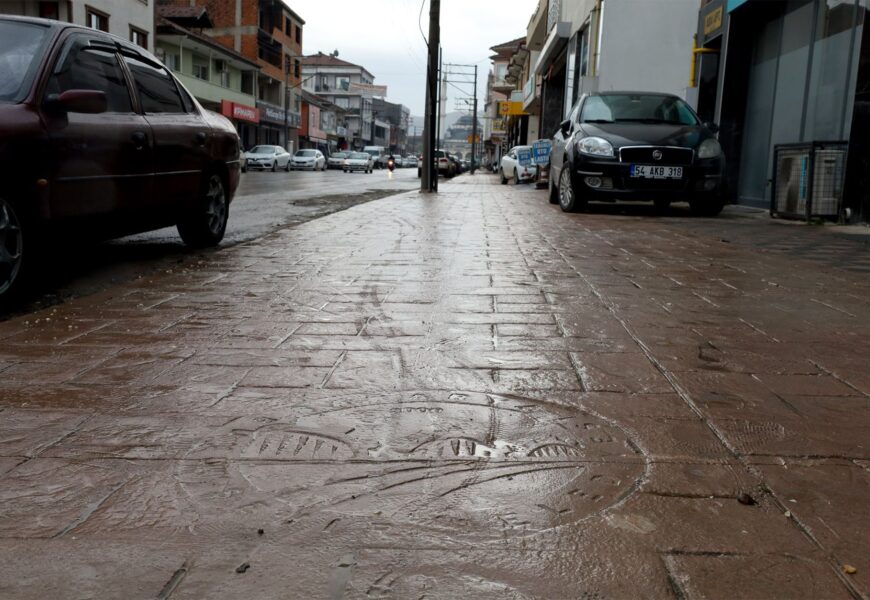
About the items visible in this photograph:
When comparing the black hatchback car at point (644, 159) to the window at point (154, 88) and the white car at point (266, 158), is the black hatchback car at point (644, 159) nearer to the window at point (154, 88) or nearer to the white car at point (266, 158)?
the window at point (154, 88)

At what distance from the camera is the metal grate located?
33.6ft

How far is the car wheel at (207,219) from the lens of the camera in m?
6.89

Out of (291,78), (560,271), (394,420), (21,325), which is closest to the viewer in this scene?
(394,420)

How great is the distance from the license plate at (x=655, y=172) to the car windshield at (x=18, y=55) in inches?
300

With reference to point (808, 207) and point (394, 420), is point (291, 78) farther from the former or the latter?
point (394, 420)

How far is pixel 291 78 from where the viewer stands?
223 feet

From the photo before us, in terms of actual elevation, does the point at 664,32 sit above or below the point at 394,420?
above

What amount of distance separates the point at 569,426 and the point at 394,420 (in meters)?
0.55

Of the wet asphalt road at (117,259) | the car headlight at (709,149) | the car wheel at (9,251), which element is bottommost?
the wet asphalt road at (117,259)

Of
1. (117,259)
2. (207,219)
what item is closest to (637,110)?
(207,219)

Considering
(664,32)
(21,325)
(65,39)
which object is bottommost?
(21,325)

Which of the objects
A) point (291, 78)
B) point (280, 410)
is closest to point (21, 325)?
point (280, 410)

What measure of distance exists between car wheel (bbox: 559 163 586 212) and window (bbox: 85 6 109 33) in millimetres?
25855

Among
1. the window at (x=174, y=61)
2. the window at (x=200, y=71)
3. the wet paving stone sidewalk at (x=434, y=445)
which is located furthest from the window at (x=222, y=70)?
the wet paving stone sidewalk at (x=434, y=445)
